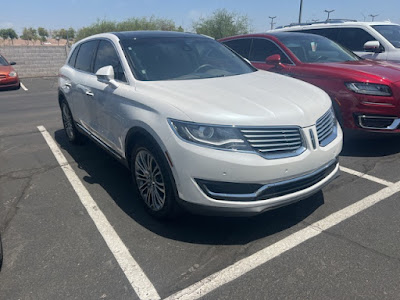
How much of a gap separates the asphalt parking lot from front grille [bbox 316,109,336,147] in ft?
2.36

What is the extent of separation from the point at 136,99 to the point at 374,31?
6.28m

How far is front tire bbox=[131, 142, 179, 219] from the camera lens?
2.82 m

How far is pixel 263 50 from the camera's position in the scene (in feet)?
20.3

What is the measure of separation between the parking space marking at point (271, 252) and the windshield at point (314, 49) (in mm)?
2750

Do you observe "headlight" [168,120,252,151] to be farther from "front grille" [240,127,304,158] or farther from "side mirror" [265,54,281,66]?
"side mirror" [265,54,281,66]

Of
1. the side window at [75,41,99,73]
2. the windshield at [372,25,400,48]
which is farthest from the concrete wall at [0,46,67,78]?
the windshield at [372,25,400,48]

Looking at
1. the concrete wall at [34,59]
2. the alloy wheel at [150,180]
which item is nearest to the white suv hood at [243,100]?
the alloy wheel at [150,180]

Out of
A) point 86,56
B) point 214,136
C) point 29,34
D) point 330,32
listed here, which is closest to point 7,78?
point 86,56

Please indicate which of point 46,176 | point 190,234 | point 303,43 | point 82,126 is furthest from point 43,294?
point 303,43

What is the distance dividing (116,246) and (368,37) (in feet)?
22.8

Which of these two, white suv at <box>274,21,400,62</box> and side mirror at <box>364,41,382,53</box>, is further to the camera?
white suv at <box>274,21,400,62</box>

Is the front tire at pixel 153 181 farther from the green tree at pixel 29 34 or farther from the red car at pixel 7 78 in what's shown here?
the green tree at pixel 29 34

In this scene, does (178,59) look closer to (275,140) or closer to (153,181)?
(153,181)

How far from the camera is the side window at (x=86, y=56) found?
453cm
